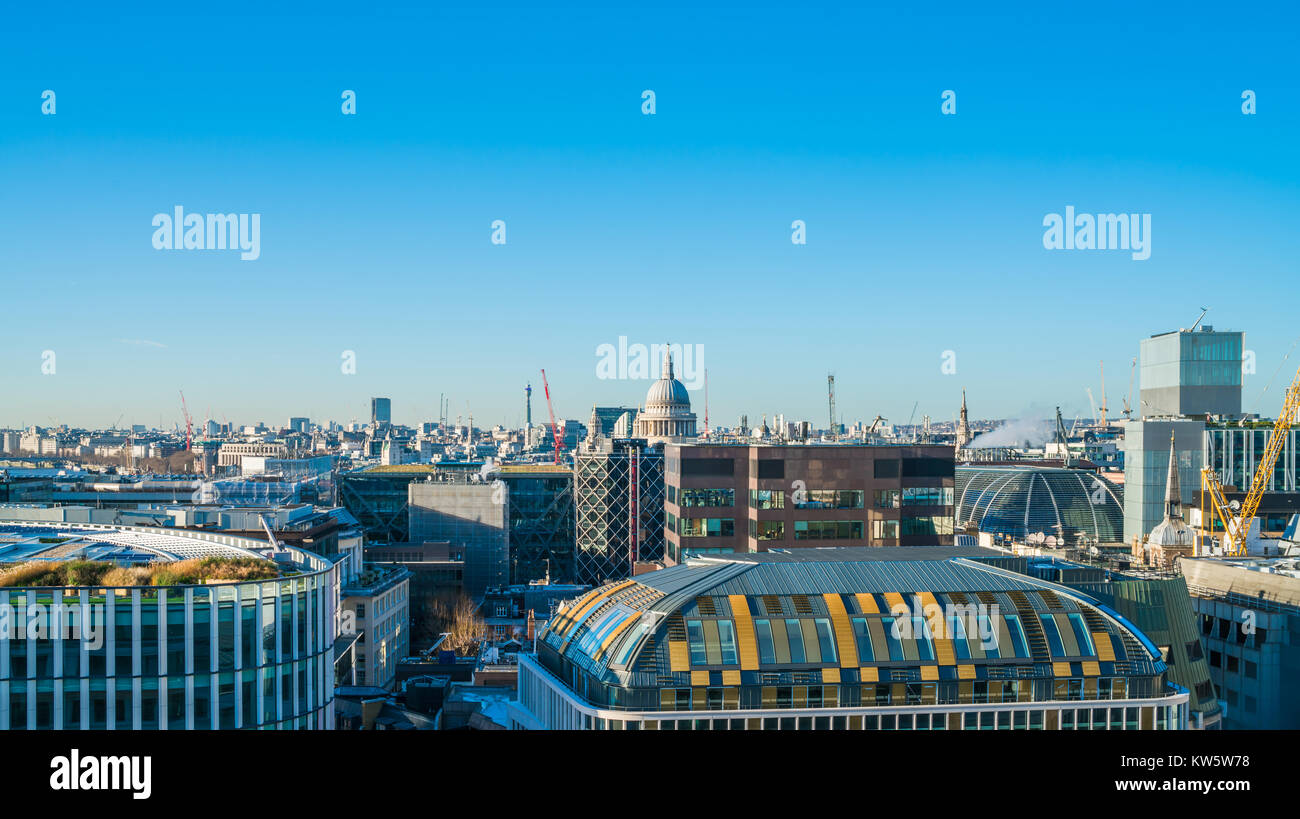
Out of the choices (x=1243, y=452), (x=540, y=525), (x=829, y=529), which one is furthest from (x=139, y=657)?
(x=1243, y=452)

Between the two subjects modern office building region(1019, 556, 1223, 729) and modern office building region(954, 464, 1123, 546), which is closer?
modern office building region(1019, 556, 1223, 729)

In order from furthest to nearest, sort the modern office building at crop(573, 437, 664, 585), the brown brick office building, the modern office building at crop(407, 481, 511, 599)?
the modern office building at crop(573, 437, 664, 585) → the modern office building at crop(407, 481, 511, 599) → the brown brick office building

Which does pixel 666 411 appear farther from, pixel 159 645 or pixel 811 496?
pixel 159 645

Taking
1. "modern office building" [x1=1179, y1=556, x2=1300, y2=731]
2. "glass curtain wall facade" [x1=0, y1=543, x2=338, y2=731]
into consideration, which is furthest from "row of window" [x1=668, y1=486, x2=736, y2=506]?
"glass curtain wall facade" [x1=0, y1=543, x2=338, y2=731]

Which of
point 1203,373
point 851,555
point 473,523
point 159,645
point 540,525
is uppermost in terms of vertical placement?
Result: point 1203,373

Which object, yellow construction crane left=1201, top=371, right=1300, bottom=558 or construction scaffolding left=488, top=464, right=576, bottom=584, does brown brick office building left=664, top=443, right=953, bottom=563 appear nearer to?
yellow construction crane left=1201, top=371, right=1300, bottom=558
